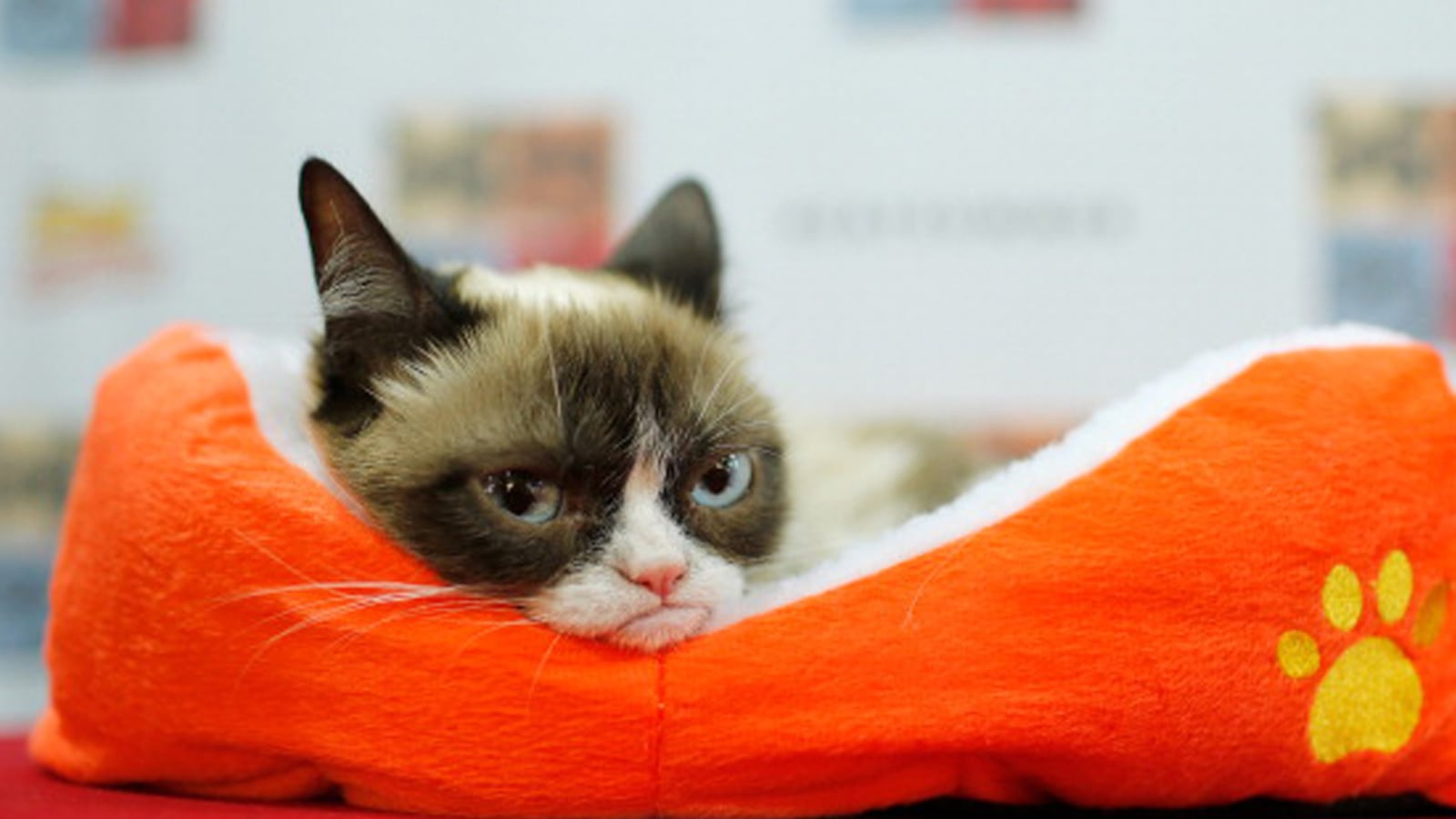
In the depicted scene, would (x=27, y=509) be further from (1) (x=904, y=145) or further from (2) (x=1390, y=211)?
(2) (x=1390, y=211)

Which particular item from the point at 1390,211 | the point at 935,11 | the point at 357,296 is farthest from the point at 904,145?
the point at 357,296

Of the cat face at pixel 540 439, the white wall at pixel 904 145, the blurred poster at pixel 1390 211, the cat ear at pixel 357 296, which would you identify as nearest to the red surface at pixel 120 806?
the cat face at pixel 540 439

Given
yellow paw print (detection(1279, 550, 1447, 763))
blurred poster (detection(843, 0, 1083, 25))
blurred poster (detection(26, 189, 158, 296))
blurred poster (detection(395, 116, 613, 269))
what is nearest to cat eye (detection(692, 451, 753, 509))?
yellow paw print (detection(1279, 550, 1447, 763))

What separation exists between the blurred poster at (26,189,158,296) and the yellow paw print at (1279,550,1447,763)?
188 centimetres

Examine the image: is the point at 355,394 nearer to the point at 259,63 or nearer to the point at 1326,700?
the point at 1326,700

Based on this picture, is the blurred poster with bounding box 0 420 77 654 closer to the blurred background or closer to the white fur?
the blurred background

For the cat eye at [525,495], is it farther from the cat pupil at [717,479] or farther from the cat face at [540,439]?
the cat pupil at [717,479]

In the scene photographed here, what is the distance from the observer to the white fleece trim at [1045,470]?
35.5 inches

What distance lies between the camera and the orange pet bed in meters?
0.85

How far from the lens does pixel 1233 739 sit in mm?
849

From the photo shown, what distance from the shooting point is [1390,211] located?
6.66ft

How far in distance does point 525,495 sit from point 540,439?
43 mm

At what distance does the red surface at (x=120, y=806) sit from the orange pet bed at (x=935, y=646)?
0.02 m

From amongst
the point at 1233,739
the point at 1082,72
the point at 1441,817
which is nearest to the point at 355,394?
the point at 1233,739
